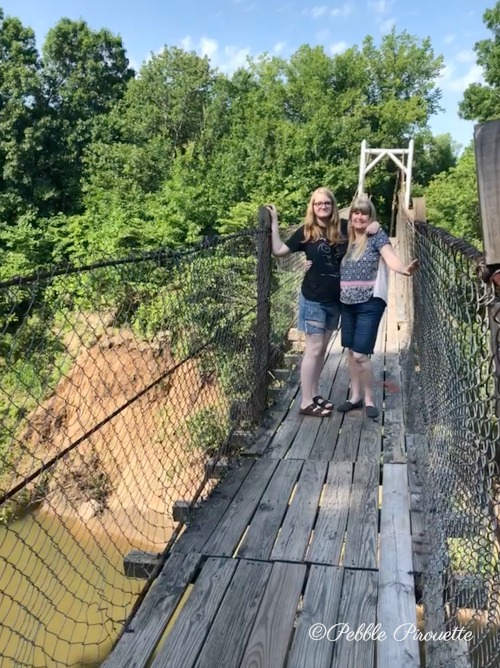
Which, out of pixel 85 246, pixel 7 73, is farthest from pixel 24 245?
pixel 7 73

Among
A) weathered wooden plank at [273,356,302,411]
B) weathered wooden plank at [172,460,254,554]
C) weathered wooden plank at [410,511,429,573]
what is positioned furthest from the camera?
weathered wooden plank at [273,356,302,411]

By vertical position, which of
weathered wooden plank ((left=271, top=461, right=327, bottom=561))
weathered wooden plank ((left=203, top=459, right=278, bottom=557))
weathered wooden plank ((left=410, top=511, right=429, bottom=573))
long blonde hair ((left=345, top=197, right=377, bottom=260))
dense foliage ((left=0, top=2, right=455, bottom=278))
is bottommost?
weathered wooden plank ((left=203, top=459, right=278, bottom=557))

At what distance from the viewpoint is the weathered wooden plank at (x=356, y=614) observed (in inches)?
64.0

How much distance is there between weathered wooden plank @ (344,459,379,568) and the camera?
6.82 feet

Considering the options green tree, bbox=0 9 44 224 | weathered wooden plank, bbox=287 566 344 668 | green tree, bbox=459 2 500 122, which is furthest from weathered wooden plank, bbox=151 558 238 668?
green tree, bbox=459 2 500 122

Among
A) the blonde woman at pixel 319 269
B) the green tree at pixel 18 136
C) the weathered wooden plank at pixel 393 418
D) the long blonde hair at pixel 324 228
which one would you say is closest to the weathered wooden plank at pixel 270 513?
the weathered wooden plank at pixel 393 418

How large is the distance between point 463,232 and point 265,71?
11934mm

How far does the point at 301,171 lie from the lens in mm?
16250

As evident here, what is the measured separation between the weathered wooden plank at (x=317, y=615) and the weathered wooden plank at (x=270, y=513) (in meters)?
0.24

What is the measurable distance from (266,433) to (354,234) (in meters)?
1.26

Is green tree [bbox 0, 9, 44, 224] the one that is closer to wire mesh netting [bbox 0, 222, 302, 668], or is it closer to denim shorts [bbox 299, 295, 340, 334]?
wire mesh netting [bbox 0, 222, 302, 668]

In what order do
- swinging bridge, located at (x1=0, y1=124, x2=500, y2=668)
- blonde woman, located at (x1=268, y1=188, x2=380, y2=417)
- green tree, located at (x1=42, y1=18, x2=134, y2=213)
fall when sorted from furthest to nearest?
1. green tree, located at (x1=42, y1=18, x2=134, y2=213)
2. blonde woman, located at (x1=268, y1=188, x2=380, y2=417)
3. swinging bridge, located at (x1=0, y1=124, x2=500, y2=668)

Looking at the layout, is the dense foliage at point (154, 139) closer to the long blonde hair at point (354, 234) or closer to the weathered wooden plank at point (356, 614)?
the long blonde hair at point (354, 234)

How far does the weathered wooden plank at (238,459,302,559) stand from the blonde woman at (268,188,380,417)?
0.76 metres
